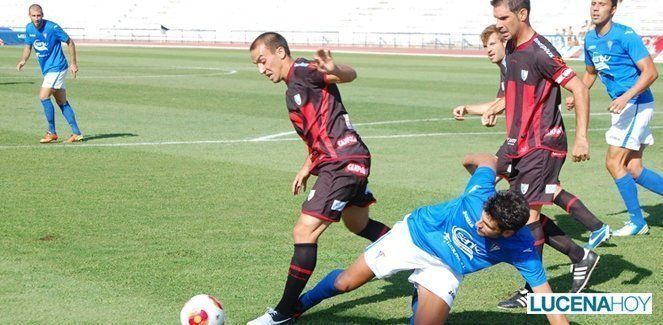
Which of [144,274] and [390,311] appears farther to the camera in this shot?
[144,274]

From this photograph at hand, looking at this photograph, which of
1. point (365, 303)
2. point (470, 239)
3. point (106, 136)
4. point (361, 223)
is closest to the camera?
point (470, 239)

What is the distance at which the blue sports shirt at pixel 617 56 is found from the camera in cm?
839

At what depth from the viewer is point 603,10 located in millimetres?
8156

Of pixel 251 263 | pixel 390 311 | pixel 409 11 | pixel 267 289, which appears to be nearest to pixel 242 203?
pixel 251 263

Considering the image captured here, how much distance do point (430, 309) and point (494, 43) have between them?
2.49 m

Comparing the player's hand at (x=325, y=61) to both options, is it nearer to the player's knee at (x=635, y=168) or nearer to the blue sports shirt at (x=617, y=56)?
the blue sports shirt at (x=617, y=56)

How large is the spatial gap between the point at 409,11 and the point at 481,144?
49382mm

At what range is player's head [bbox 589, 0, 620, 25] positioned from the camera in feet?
26.7

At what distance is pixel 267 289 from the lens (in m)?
6.79

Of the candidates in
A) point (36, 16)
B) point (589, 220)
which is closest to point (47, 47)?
point (36, 16)

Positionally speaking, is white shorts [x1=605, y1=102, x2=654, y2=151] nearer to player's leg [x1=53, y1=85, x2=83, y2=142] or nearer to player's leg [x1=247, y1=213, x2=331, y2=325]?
player's leg [x1=247, y1=213, x2=331, y2=325]

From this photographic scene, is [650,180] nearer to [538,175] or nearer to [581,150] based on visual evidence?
[538,175]

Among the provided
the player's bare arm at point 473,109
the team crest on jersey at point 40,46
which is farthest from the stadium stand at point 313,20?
the player's bare arm at point 473,109

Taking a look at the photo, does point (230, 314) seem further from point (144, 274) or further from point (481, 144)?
point (481, 144)
